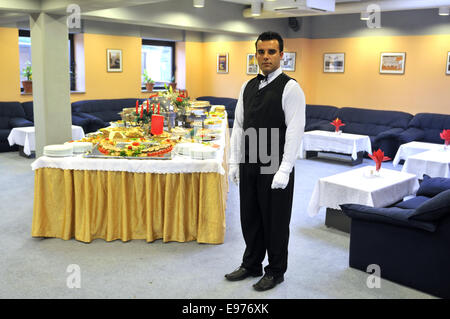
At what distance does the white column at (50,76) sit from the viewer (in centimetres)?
622

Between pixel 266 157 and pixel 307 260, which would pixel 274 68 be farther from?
pixel 307 260

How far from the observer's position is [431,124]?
8.82 m

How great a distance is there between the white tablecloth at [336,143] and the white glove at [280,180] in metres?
5.52

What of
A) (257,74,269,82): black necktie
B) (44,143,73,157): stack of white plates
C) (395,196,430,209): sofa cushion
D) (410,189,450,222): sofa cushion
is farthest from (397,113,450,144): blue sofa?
(44,143,73,157): stack of white plates

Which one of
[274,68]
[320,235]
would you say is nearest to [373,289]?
[320,235]

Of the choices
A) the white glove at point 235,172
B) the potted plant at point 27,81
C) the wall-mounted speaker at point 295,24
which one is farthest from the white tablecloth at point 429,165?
the potted plant at point 27,81

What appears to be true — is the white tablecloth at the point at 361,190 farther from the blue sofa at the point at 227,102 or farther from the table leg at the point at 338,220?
the blue sofa at the point at 227,102

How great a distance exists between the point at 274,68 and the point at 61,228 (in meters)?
2.57

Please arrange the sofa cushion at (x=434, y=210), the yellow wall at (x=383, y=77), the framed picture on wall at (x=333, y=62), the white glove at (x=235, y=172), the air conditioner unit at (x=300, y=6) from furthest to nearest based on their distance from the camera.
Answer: the framed picture on wall at (x=333, y=62) → the yellow wall at (x=383, y=77) → the air conditioner unit at (x=300, y=6) → the white glove at (x=235, y=172) → the sofa cushion at (x=434, y=210)

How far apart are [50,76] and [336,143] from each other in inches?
199

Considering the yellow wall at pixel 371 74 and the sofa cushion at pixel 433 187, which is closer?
the sofa cushion at pixel 433 187

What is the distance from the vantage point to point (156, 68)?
12406mm

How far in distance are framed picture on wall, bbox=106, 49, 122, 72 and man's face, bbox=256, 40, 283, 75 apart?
26.6 feet

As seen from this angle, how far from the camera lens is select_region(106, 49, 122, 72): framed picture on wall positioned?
34.7 ft
